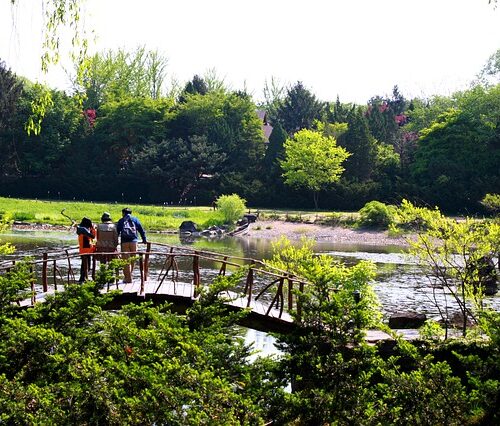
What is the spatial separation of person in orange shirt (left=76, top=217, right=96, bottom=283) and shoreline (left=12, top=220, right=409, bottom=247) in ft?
118

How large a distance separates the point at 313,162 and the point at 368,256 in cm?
2621

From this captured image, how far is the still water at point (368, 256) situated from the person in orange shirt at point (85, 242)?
558cm

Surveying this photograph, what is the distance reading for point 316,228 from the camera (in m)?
57.7

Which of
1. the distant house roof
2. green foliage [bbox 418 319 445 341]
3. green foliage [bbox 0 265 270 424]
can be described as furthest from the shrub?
green foliage [bbox 0 265 270 424]

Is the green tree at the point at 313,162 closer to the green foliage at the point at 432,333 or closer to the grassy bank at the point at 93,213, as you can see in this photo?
the grassy bank at the point at 93,213

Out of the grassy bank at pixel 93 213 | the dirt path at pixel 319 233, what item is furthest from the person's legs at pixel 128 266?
the grassy bank at pixel 93 213

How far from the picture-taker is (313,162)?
68625 mm

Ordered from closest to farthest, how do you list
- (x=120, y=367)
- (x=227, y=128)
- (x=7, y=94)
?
(x=120, y=367), (x=7, y=94), (x=227, y=128)

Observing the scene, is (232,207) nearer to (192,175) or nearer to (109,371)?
(192,175)

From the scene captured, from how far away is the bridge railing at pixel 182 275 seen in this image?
1509 cm

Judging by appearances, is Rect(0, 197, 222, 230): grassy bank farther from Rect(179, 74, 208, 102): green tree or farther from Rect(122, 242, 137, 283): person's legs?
Rect(122, 242, 137, 283): person's legs

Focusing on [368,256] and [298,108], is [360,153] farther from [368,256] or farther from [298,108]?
[368,256]

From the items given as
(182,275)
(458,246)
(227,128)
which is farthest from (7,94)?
(458,246)

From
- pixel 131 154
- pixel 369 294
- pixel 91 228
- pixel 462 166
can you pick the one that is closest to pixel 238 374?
pixel 91 228
